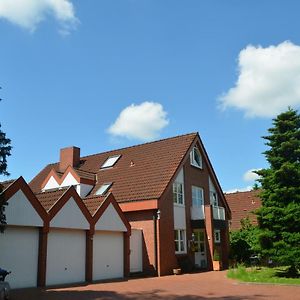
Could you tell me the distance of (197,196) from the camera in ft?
105

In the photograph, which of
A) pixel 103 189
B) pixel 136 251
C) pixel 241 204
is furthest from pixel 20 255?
pixel 241 204

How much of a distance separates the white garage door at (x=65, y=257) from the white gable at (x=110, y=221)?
1224mm

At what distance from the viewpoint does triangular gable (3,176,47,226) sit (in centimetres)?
1819

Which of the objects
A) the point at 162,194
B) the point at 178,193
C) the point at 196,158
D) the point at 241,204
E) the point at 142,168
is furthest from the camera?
the point at 241,204

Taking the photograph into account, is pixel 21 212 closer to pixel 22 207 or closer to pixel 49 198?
pixel 22 207

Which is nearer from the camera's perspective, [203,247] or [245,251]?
[203,247]

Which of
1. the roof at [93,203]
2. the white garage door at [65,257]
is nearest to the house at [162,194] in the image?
the roof at [93,203]

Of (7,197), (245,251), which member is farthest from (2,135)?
(245,251)

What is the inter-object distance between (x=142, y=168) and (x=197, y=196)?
4.95m

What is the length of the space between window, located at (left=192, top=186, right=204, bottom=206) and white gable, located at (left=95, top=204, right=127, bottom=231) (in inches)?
331

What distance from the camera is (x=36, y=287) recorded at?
18922mm

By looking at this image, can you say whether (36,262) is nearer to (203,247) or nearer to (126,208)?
(126,208)

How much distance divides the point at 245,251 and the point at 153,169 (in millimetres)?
9900

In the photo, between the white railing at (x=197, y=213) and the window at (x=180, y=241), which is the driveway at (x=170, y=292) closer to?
the window at (x=180, y=241)
